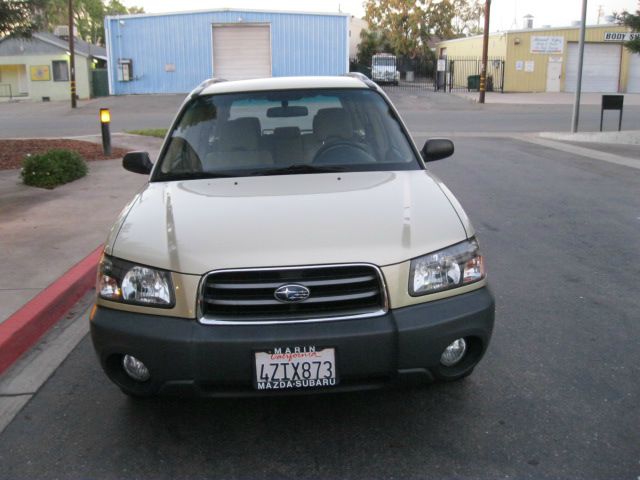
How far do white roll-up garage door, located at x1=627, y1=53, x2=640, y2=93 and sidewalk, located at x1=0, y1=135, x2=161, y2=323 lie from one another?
3891cm

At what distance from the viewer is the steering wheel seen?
4.43 metres

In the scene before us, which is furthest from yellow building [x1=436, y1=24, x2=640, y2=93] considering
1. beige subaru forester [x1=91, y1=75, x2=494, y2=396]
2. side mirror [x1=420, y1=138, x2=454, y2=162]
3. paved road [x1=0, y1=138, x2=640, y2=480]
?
beige subaru forester [x1=91, y1=75, x2=494, y2=396]

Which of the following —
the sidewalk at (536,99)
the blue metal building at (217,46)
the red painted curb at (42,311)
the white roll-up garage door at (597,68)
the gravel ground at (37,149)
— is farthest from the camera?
the white roll-up garage door at (597,68)

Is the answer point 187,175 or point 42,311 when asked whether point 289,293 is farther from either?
point 42,311

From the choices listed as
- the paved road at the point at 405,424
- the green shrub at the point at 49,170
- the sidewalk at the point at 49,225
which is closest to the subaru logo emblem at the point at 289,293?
the paved road at the point at 405,424

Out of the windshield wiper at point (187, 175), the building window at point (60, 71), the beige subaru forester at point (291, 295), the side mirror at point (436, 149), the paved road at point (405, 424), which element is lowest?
the paved road at point (405, 424)

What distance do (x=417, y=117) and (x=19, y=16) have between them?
1586 centimetres

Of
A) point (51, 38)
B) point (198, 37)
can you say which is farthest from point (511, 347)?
point (51, 38)

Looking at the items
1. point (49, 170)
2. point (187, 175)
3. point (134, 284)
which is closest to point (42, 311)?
point (187, 175)

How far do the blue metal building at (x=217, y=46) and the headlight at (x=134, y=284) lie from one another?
36.2m

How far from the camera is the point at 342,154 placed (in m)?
4.47

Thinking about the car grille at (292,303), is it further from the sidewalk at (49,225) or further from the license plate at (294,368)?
the sidewalk at (49,225)

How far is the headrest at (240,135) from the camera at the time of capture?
14.9 ft

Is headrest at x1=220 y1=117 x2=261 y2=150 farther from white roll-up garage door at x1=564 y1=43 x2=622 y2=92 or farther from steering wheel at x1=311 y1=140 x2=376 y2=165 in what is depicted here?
white roll-up garage door at x1=564 y1=43 x2=622 y2=92
